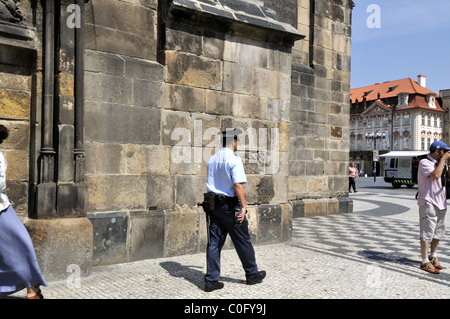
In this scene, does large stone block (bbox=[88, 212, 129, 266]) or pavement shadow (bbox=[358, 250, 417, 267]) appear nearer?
large stone block (bbox=[88, 212, 129, 266])

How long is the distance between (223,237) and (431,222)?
9.37 feet

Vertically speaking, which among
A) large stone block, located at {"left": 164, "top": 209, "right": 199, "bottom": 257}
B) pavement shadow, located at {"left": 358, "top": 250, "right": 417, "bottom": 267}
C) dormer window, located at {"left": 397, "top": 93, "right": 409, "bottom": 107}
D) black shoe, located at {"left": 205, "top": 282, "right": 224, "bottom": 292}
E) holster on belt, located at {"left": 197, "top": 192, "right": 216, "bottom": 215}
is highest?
dormer window, located at {"left": 397, "top": 93, "right": 409, "bottom": 107}

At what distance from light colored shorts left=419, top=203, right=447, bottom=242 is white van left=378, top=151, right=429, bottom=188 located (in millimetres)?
25121

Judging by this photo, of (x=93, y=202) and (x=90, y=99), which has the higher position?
(x=90, y=99)

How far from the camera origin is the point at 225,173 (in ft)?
15.7

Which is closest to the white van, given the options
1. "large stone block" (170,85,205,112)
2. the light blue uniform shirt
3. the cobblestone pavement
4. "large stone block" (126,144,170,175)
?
the cobblestone pavement

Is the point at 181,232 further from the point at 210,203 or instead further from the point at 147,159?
the point at 210,203

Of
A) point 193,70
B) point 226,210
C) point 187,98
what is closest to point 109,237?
point 226,210

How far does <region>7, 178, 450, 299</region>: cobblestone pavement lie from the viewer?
14.9 feet

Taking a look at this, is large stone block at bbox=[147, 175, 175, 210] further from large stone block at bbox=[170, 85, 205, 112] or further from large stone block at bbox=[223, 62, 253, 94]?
large stone block at bbox=[223, 62, 253, 94]

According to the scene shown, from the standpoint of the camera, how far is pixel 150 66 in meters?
6.20

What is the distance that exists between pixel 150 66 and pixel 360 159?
6704 centimetres
